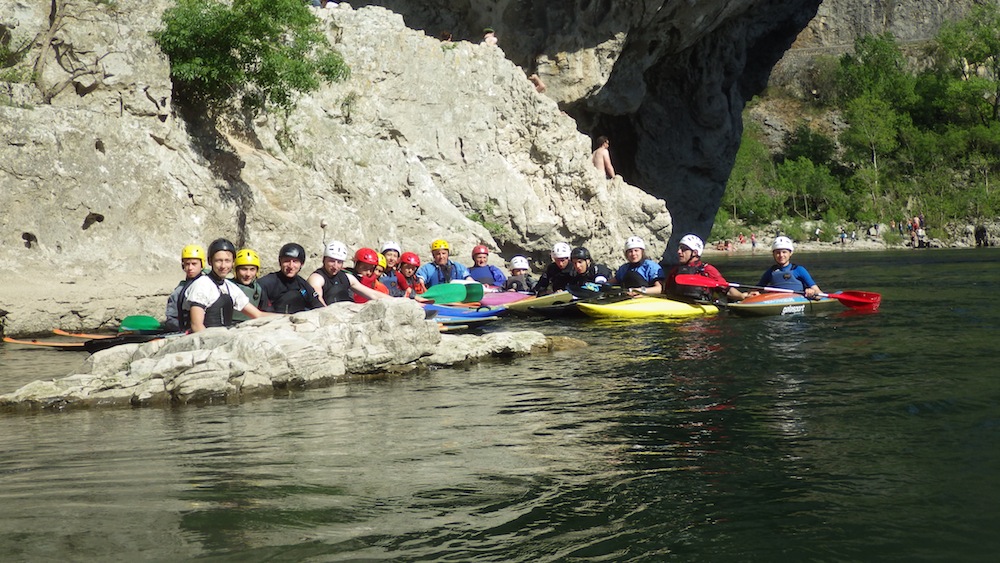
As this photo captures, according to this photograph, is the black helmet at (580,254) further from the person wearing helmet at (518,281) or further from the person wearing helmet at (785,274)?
the person wearing helmet at (785,274)

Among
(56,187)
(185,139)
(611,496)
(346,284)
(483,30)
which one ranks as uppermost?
(483,30)

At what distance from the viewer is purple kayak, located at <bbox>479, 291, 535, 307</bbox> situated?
14122mm

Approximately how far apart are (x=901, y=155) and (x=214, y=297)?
2019 inches

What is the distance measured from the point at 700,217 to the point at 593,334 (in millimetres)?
22964

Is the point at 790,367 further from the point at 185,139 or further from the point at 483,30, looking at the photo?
the point at 483,30

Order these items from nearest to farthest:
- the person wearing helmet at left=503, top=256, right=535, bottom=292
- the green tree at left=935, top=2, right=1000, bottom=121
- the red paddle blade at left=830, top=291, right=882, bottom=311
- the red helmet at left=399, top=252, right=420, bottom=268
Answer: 1. the red paddle blade at left=830, top=291, right=882, bottom=311
2. the red helmet at left=399, top=252, right=420, bottom=268
3. the person wearing helmet at left=503, top=256, right=535, bottom=292
4. the green tree at left=935, top=2, right=1000, bottom=121

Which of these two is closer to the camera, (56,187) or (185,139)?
(56,187)

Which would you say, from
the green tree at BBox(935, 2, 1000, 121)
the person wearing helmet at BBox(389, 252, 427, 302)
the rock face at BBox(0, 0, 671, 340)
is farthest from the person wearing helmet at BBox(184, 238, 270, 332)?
the green tree at BBox(935, 2, 1000, 121)

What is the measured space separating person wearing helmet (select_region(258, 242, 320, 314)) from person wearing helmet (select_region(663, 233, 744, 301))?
5.97m

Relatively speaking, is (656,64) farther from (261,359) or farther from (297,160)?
(261,359)

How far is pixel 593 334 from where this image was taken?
11039 mm

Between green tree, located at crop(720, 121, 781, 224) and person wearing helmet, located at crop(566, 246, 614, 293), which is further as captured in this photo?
green tree, located at crop(720, 121, 781, 224)

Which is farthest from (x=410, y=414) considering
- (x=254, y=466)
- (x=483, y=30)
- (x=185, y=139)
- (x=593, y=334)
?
(x=483, y=30)

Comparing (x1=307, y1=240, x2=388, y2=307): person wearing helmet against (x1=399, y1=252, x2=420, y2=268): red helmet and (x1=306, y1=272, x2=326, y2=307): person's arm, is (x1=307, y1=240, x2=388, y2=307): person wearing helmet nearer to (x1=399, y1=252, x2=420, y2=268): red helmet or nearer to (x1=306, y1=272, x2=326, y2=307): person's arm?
(x1=306, y1=272, x2=326, y2=307): person's arm
